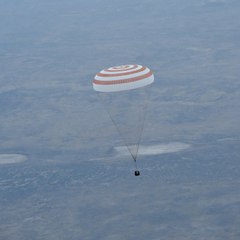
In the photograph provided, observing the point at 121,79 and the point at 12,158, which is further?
the point at 12,158

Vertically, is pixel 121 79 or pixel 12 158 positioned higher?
pixel 121 79

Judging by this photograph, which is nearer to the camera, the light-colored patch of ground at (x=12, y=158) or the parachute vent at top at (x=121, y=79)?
the parachute vent at top at (x=121, y=79)

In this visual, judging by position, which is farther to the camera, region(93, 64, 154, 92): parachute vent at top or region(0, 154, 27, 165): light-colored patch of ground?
region(0, 154, 27, 165): light-colored patch of ground

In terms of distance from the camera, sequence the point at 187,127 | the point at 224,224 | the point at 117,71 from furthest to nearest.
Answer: the point at 187,127
the point at 224,224
the point at 117,71

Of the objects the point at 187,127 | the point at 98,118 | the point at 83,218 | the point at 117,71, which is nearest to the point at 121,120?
the point at 98,118

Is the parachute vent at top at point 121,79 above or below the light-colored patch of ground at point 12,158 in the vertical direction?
above

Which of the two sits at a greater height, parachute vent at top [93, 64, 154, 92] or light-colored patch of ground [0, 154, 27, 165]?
parachute vent at top [93, 64, 154, 92]

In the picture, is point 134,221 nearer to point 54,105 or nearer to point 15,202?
point 15,202

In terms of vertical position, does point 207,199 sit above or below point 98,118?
above
